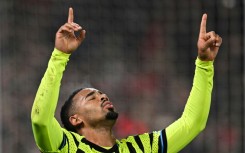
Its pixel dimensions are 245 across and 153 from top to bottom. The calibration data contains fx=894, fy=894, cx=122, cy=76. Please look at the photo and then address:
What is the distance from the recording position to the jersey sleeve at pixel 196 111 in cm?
502

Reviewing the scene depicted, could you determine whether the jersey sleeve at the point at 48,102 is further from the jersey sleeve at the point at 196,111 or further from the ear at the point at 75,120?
the jersey sleeve at the point at 196,111

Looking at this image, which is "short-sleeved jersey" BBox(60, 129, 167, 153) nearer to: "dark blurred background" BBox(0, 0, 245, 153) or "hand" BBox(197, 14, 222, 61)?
"hand" BBox(197, 14, 222, 61)

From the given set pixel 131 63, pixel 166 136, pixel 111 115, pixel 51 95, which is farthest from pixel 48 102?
pixel 131 63

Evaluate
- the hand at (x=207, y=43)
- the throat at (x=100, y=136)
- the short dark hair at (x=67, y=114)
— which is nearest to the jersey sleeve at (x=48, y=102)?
the throat at (x=100, y=136)

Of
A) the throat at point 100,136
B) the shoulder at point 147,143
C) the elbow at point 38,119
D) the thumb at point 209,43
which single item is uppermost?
the thumb at point 209,43

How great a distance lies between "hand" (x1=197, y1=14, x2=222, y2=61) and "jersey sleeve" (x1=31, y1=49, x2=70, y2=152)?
0.82 meters

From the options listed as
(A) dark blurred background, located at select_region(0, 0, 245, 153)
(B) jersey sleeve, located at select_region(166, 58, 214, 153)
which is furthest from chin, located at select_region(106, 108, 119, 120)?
(A) dark blurred background, located at select_region(0, 0, 245, 153)

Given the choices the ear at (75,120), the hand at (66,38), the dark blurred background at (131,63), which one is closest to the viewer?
the hand at (66,38)

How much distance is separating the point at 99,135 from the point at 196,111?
563 mm

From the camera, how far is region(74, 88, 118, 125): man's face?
4.98 m

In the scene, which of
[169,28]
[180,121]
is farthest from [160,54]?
[180,121]

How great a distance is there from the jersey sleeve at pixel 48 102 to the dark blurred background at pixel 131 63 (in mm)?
3824

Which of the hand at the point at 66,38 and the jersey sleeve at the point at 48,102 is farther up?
the hand at the point at 66,38

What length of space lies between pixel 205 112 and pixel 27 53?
3740 mm
